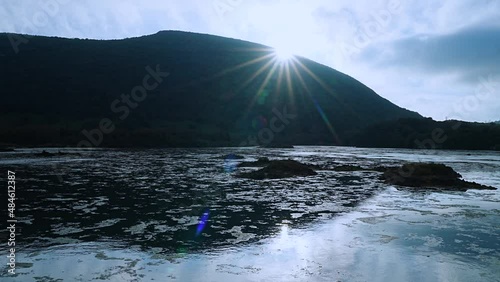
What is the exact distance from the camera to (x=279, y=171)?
123 ft

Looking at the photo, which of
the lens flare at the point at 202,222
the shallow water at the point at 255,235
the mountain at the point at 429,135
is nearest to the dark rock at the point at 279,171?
the shallow water at the point at 255,235

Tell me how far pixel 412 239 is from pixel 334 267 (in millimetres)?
4947

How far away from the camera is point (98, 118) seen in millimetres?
146000

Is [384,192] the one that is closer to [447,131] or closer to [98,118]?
[98,118]

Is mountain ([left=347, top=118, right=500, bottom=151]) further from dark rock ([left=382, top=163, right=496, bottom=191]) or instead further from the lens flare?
the lens flare

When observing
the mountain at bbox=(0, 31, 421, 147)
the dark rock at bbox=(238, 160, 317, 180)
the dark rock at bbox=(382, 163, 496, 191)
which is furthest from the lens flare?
the mountain at bbox=(0, 31, 421, 147)

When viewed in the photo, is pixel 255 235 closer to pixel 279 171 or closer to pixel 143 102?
pixel 279 171

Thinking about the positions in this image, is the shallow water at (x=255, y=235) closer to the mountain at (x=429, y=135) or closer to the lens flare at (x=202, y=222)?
the lens flare at (x=202, y=222)

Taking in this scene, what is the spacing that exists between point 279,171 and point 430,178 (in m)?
13.4

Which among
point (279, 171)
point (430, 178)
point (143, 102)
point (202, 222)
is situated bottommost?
point (202, 222)

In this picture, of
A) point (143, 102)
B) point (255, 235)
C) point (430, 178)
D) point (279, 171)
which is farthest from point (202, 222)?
point (143, 102)

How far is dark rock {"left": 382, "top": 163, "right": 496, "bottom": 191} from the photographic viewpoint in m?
30.1

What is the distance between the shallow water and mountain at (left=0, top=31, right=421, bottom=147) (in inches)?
4246

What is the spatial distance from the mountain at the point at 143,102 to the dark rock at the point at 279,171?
9451cm
